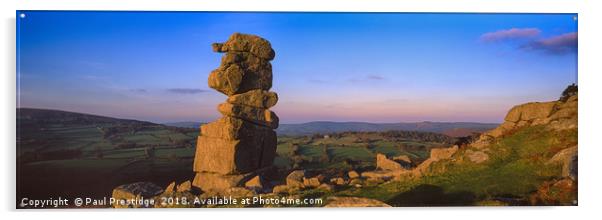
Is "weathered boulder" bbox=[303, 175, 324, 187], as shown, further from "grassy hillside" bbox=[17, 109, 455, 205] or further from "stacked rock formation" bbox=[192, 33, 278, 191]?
"stacked rock formation" bbox=[192, 33, 278, 191]

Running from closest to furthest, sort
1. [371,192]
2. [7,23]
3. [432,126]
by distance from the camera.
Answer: [7,23] < [371,192] < [432,126]

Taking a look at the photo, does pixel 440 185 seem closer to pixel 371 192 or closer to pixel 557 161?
pixel 371 192

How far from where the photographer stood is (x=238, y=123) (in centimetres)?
1373

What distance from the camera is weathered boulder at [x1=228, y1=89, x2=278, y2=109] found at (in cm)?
1378

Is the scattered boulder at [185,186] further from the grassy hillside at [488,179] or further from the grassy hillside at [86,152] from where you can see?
the grassy hillside at [488,179]

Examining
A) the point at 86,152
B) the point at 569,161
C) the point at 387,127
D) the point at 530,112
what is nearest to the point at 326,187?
the point at 387,127

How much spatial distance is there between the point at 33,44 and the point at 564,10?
491 inches

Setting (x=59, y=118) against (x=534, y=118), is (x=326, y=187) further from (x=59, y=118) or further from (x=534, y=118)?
(x=59, y=118)

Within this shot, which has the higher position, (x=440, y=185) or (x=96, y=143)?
(x=96, y=143)

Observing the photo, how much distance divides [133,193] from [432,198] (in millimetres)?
7146

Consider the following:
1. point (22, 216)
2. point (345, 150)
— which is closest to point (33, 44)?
point (22, 216)

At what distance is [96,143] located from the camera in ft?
42.2

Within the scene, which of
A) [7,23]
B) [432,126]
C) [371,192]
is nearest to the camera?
[7,23]

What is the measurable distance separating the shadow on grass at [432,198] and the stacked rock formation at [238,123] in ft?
12.8
